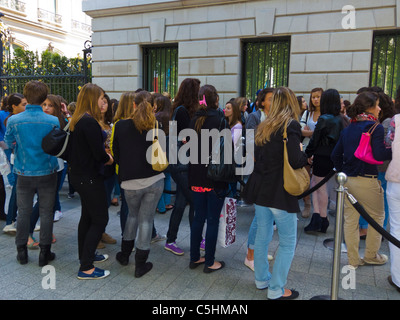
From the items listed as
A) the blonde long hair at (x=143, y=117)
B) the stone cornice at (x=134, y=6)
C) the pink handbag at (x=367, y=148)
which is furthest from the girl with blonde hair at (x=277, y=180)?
the stone cornice at (x=134, y=6)

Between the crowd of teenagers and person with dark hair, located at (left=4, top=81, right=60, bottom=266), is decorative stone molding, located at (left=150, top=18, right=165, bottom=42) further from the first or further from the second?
person with dark hair, located at (left=4, top=81, right=60, bottom=266)

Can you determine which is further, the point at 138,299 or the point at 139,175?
the point at 139,175

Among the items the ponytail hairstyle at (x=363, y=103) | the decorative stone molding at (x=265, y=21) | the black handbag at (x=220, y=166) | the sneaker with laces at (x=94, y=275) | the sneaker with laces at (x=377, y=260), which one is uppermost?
A: the decorative stone molding at (x=265, y=21)

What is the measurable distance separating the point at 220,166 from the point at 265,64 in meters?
6.86

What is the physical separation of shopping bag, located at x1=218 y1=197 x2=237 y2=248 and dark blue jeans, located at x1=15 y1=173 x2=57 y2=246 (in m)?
1.96

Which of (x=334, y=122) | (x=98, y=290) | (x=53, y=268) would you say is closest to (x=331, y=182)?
(x=334, y=122)

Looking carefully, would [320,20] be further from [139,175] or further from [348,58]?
[139,175]

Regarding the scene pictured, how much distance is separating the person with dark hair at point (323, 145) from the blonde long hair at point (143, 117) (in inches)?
94.3

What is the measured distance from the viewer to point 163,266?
3.86 meters

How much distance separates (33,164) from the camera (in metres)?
3.65

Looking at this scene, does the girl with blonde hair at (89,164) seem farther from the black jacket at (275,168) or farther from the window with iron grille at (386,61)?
the window with iron grille at (386,61)

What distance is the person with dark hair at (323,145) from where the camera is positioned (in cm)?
444

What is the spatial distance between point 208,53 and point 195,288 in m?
7.59

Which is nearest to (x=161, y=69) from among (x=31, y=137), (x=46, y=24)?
(x=31, y=137)
